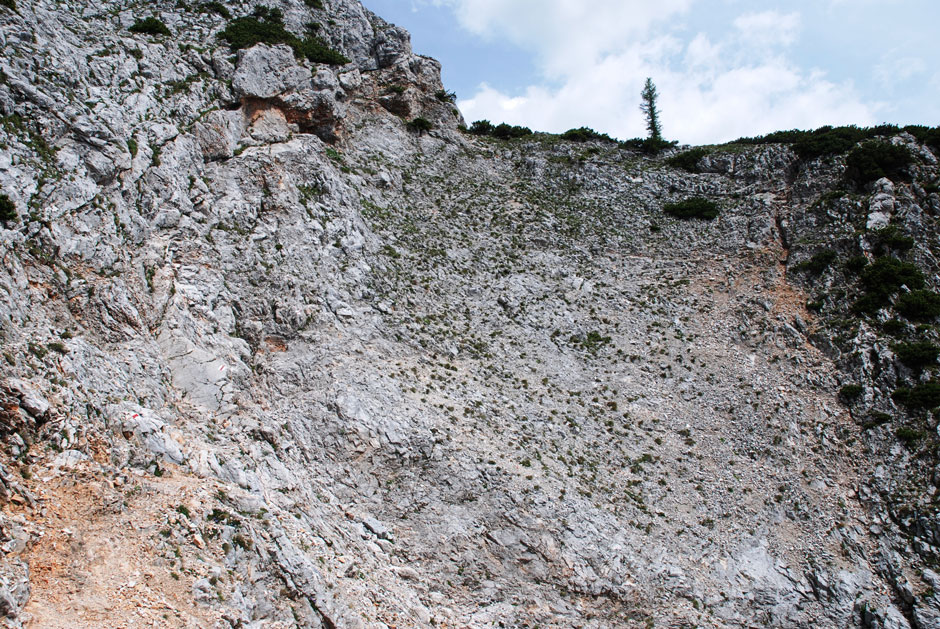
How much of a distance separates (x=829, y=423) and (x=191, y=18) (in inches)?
1956

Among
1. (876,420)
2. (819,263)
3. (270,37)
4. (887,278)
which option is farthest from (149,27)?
(887,278)

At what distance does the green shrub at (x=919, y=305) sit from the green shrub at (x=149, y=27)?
50.0 meters

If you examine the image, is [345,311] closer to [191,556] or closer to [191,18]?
[191,556]

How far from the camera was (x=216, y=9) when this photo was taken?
40062mm

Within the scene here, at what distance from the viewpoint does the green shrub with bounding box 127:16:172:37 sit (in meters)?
33.7

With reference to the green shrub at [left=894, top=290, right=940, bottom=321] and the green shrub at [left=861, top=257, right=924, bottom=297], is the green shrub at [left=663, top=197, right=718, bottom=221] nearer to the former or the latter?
the green shrub at [left=861, top=257, right=924, bottom=297]

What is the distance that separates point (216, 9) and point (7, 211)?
28.6 meters

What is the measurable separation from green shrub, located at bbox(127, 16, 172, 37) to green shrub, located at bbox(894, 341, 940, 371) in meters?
49.7

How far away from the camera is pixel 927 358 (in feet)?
94.7

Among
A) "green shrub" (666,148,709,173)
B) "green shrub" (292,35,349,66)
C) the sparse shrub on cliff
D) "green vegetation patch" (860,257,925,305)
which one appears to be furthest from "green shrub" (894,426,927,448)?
"green shrub" (292,35,349,66)

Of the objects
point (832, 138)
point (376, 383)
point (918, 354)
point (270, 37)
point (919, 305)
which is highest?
point (270, 37)

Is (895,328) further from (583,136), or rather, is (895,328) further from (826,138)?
(583,136)

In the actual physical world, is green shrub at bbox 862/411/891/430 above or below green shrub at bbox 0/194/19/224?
below

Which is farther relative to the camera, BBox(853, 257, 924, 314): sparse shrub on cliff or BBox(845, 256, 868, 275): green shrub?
BBox(845, 256, 868, 275): green shrub
